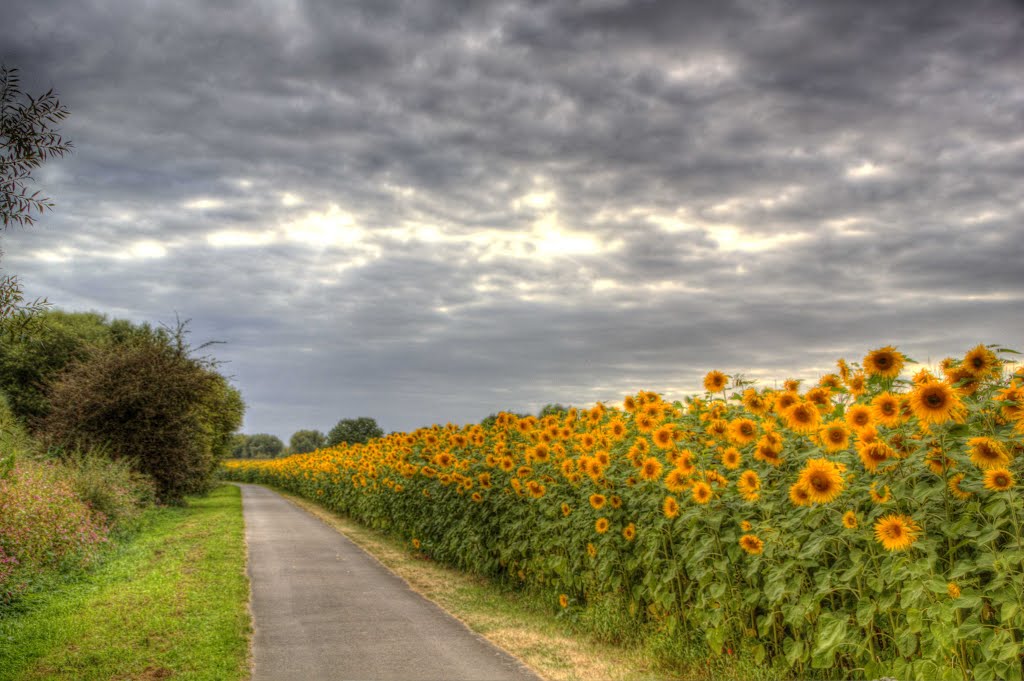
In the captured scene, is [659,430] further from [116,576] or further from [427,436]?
[116,576]

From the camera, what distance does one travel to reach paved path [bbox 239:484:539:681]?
6766 mm

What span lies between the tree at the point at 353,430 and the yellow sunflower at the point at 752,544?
43977 mm

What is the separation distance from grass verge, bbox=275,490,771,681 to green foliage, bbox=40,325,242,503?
43.9 feet

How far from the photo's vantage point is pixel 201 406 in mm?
24141

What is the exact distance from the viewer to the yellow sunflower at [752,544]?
506 cm

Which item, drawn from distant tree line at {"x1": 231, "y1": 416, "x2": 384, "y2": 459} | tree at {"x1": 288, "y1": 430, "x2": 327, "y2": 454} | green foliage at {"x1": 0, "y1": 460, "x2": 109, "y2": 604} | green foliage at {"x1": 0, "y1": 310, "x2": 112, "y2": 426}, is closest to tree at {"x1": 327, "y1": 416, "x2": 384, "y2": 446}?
distant tree line at {"x1": 231, "y1": 416, "x2": 384, "y2": 459}

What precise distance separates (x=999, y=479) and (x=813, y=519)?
4.01ft

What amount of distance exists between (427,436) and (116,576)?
5.15 metres

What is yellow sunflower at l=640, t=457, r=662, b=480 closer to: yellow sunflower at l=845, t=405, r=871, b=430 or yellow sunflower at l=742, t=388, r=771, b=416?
yellow sunflower at l=742, t=388, r=771, b=416

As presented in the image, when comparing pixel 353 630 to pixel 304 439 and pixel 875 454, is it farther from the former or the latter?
pixel 304 439

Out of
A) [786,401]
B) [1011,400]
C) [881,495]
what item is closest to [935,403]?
[1011,400]

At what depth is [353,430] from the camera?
48.6 meters

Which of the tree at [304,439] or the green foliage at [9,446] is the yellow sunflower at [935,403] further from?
the tree at [304,439]

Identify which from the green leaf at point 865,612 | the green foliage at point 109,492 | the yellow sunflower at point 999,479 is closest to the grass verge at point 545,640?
the green leaf at point 865,612
